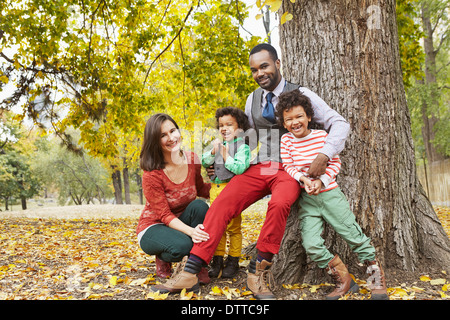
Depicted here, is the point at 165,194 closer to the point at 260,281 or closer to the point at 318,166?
the point at 260,281

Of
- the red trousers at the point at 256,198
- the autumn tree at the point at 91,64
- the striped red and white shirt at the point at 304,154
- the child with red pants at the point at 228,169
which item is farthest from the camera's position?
the autumn tree at the point at 91,64

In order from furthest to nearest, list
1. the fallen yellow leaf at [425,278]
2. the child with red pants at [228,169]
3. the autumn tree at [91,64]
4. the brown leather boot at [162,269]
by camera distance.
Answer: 1. the autumn tree at [91,64]
2. the brown leather boot at [162,269]
3. the child with red pants at [228,169]
4. the fallen yellow leaf at [425,278]

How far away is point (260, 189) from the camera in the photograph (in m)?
3.01

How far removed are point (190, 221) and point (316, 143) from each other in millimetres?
1275

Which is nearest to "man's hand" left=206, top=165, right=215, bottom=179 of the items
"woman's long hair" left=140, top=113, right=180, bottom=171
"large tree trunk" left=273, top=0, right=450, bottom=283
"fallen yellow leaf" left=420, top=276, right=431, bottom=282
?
"woman's long hair" left=140, top=113, right=180, bottom=171

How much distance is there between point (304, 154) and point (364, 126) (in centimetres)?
72

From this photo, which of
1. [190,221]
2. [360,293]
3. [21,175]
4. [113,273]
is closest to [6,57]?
[113,273]

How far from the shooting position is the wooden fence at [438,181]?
1211cm

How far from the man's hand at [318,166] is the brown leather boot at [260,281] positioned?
77cm

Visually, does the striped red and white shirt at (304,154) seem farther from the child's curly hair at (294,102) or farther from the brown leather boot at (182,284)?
the brown leather boot at (182,284)

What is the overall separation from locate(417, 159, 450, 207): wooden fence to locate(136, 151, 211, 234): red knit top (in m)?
11.5

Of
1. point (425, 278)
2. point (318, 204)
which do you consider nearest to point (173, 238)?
point (318, 204)

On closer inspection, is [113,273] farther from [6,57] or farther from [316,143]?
[6,57]

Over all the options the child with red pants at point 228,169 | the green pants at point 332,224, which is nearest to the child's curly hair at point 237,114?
the child with red pants at point 228,169
